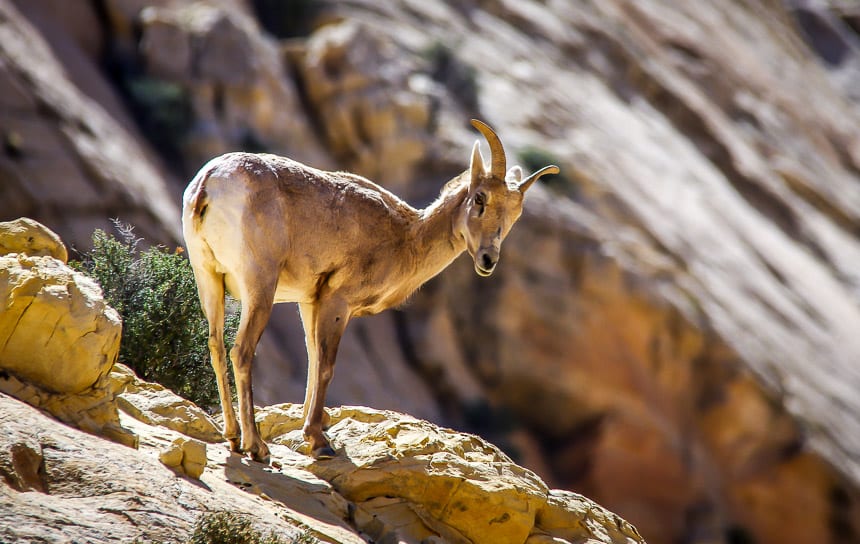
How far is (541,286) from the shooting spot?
24766mm

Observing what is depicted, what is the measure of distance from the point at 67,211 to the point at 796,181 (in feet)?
80.8

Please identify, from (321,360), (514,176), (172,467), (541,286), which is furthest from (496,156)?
(541,286)

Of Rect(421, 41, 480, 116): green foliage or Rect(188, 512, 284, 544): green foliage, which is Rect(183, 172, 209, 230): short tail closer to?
Rect(188, 512, 284, 544): green foliage

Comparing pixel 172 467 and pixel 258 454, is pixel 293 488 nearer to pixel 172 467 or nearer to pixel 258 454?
pixel 258 454

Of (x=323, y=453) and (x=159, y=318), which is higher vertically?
(x=323, y=453)

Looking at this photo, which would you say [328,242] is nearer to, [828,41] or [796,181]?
[796,181]

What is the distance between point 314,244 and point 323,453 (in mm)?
1826

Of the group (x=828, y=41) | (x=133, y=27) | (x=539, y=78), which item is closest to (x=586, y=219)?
(x=539, y=78)

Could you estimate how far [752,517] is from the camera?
25.4m

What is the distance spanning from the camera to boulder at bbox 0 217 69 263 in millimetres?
8320

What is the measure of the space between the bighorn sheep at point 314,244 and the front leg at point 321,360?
0.01 m

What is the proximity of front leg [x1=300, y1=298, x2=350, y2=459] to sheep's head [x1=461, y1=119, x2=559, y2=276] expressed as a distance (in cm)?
140

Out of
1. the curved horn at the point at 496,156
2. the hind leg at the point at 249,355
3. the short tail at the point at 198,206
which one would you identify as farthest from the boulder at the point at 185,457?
the curved horn at the point at 496,156

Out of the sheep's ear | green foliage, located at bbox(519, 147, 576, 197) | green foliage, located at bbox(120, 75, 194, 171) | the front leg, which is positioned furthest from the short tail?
green foliage, located at bbox(519, 147, 576, 197)
